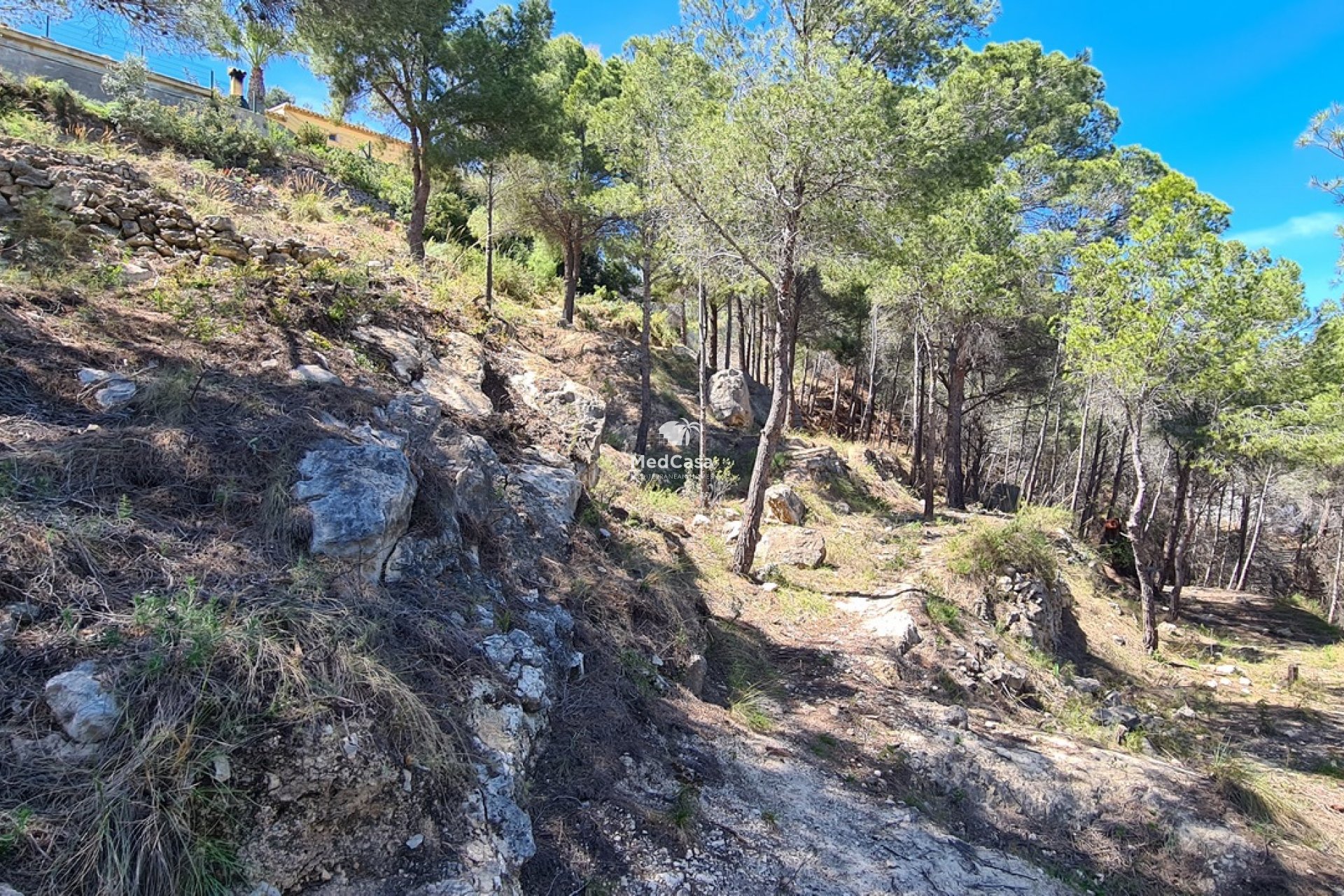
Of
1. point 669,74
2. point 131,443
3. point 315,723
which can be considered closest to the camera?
point 315,723

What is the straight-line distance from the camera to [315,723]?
7.58 ft

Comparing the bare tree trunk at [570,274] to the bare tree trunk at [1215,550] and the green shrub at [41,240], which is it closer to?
the green shrub at [41,240]

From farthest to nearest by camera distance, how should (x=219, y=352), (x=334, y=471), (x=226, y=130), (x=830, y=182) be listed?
(x=226, y=130)
(x=830, y=182)
(x=219, y=352)
(x=334, y=471)

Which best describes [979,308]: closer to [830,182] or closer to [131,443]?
[830,182]

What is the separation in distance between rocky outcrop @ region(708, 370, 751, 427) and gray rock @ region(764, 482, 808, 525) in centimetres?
598

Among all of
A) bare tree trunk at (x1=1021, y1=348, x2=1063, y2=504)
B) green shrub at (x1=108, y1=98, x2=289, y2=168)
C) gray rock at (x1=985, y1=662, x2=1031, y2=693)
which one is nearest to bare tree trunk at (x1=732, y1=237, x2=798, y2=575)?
gray rock at (x1=985, y1=662, x2=1031, y2=693)

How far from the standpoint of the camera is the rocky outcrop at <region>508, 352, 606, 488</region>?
24.3 ft

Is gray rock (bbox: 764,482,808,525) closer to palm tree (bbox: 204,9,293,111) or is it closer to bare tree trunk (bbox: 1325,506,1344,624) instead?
palm tree (bbox: 204,9,293,111)

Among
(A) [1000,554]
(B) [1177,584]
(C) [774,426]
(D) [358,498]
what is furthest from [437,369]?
(B) [1177,584]

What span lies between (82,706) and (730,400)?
51.4ft

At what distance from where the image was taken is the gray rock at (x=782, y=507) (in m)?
10.9

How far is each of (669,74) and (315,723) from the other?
8.88 metres

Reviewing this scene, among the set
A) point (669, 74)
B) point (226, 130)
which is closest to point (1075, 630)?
point (669, 74)

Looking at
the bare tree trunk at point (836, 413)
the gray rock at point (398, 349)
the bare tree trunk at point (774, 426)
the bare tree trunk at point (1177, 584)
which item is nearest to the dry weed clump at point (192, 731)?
the gray rock at point (398, 349)
